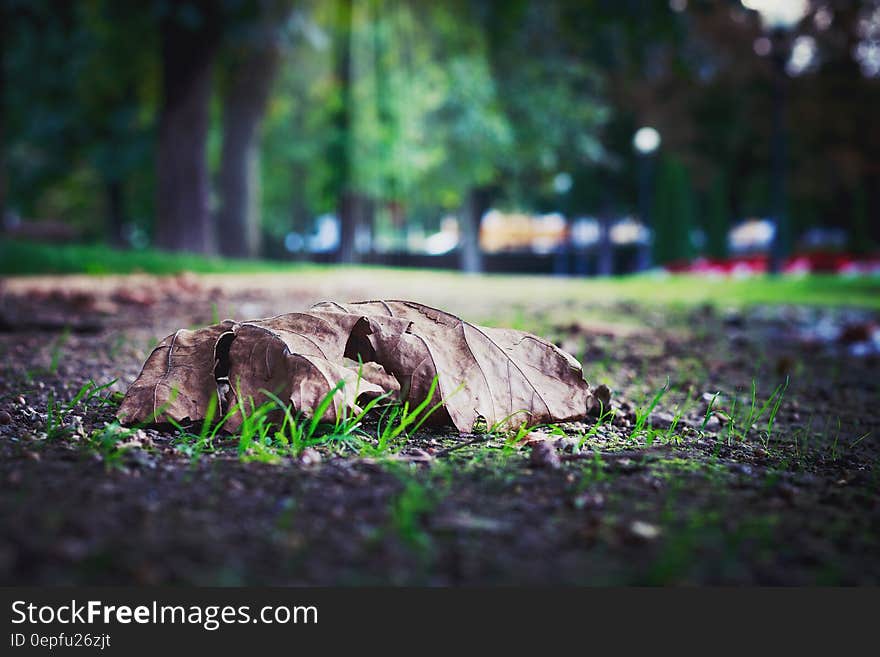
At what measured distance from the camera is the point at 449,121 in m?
22.0

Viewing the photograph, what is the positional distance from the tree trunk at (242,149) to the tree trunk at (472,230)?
491 inches

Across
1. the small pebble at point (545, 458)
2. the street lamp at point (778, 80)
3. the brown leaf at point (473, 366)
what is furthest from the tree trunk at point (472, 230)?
the small pebble at point (545, 458)

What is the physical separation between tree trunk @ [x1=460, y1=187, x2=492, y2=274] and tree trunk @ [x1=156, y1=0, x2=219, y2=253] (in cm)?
1628

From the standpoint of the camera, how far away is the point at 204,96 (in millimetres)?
12156

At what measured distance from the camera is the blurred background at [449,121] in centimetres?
→ 1221

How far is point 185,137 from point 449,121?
437 inches

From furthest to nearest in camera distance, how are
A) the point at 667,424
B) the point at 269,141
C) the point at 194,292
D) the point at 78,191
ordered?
1. the point at 78,191
2. the point at 269,141
3. the point at 194,292
4. the point at 667,424

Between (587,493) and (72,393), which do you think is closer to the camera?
(587,493)

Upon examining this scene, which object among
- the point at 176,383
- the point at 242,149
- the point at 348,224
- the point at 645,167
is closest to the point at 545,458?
the point at 176,383

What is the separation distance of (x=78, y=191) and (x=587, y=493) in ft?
120

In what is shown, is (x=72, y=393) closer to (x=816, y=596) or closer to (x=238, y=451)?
(x=238, y=451)

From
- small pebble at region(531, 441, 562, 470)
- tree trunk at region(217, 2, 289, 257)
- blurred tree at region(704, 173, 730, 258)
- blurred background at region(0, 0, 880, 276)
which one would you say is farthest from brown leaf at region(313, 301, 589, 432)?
blurred tree at region(704, 173, 730, 258)

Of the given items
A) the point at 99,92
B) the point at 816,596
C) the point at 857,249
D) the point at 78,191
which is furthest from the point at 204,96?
the point at 78,191

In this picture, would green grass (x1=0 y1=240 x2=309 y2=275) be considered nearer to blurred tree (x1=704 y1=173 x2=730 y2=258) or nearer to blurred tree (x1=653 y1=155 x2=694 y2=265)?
blurred tree (x1=653 y1=155 x2=694 y2=265)
